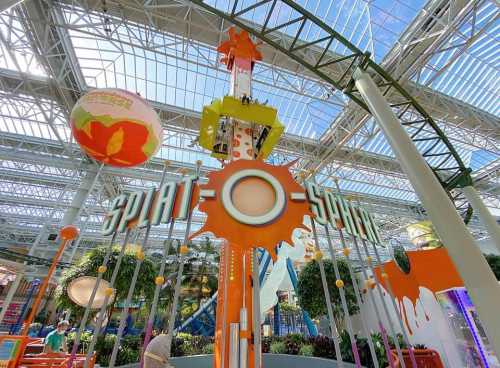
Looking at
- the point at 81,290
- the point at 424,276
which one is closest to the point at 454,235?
the point at 424,276

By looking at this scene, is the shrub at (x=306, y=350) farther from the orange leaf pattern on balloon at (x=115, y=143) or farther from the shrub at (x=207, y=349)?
the orange leaf pattern on balloon at (x=115, y=143)

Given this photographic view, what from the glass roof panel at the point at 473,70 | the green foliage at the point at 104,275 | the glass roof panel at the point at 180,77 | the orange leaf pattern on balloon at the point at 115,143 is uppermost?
the glass roof panel at the point at 180,77

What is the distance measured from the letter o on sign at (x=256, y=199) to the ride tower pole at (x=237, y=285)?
0.79 m

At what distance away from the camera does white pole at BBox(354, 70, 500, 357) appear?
2.83m

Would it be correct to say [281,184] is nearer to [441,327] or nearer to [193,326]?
[441,327]

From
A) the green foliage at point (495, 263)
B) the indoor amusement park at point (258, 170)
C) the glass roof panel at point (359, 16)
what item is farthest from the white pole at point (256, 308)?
the green foliage at point (495, 263)

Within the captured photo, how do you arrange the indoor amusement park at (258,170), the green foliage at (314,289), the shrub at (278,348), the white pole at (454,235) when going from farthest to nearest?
the green foliage at (314,289) < the shrub at (278,348) < the indoor amusement park at (258,170) < the white pole at (454,235)

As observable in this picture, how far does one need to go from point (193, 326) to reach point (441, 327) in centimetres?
1270

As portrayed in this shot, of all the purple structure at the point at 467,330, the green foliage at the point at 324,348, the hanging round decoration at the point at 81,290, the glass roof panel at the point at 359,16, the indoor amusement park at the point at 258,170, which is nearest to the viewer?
the indoor amusement park at the point at 258,170

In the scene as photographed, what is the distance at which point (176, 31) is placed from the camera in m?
10.5

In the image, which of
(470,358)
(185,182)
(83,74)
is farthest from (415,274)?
(83,74)

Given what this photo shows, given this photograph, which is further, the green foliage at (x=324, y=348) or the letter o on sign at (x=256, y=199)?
the green foliage at (x=324, y=348)

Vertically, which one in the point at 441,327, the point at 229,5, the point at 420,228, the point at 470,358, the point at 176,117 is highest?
the point at 229,5

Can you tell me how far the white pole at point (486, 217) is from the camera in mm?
6952
